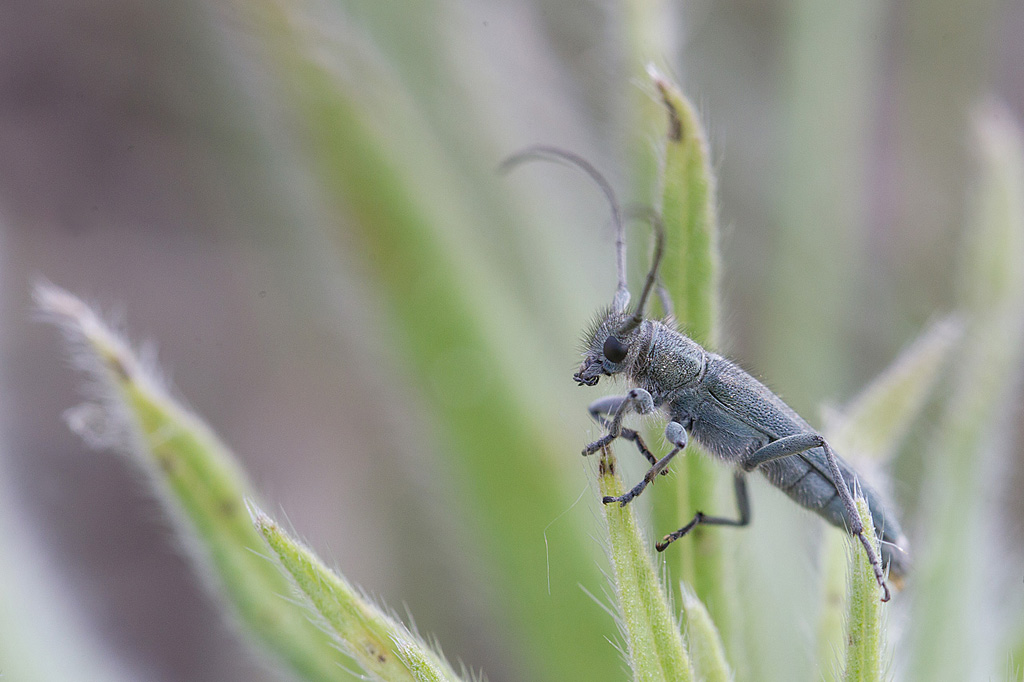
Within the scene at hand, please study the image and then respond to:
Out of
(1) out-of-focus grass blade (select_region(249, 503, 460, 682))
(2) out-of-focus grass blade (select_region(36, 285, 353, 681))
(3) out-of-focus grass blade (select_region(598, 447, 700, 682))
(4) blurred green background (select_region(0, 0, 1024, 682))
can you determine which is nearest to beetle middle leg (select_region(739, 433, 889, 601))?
(4) blurred green background (select_region(0, 0, 1024, 682))

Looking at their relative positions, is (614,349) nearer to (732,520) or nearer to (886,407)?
(732,520)

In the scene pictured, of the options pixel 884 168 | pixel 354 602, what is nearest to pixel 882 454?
pixel 354 602

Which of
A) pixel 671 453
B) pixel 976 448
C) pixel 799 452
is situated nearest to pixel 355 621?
pixel 671 453

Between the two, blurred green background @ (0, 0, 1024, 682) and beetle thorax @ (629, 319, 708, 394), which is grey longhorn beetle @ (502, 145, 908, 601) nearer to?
beetle thorax @ (629, 319, 708, 394)

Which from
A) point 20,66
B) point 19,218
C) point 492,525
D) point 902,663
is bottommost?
point 902,663

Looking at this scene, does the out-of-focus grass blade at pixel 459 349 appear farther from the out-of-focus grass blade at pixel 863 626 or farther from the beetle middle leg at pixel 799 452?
the out-of-focus grass blade at pixel 863 626

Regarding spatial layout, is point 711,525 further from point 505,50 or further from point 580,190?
point 505,50
